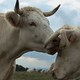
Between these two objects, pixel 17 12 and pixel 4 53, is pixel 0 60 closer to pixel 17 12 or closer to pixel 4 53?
pixel 4 53

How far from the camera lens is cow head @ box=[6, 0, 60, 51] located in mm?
10375

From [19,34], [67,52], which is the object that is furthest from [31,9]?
[67,52]

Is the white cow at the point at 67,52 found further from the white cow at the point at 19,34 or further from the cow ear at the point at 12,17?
the cow ear at the point at 12,17

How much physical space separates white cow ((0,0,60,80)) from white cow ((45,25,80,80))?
341 cm

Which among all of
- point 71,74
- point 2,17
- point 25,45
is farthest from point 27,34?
point 71,74

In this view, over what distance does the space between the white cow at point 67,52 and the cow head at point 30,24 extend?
3.61m

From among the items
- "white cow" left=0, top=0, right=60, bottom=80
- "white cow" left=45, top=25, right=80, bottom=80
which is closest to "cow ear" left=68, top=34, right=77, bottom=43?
"white cow" left=45, top=25, right=80, bottom=80

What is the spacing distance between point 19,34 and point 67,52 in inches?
178

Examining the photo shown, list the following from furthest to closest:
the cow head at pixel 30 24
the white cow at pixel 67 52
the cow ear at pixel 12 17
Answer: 1. the cow ear at pixel 12 17
2. the cow head at pixel 30 24
3. the white cow at pixel 67 52

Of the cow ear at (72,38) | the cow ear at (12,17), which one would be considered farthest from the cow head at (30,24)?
the cow ear at (72,38)

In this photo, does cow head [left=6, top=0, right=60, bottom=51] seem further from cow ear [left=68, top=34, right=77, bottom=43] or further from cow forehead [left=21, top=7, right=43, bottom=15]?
cow ear [left=68, top=34, right=77, bottom=43]

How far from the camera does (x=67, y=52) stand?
6.60m

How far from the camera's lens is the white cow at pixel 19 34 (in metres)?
10.4

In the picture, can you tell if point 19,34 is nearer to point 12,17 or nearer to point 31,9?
point 12,17
